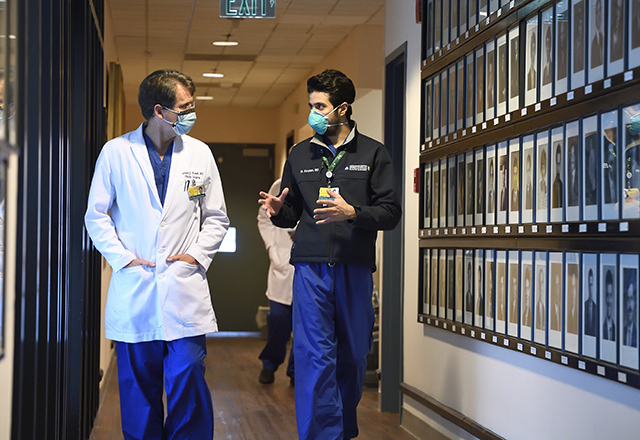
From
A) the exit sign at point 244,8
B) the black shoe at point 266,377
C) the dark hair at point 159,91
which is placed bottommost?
the black shoe at point 266,377

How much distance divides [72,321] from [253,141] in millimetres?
8301

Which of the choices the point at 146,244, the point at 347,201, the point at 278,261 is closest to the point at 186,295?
the point at 146,244

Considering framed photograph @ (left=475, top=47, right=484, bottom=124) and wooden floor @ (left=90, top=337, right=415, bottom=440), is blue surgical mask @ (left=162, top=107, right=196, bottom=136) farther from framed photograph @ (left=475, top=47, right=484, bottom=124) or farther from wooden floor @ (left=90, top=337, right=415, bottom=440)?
wooden floor @ (left=90, top=337, right=415, bottom=440)

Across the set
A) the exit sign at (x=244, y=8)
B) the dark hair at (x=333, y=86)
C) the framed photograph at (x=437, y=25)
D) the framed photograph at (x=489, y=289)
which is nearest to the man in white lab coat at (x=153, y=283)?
the dark hair at (x=333, y=86)

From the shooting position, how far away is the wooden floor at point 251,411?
14.7ft

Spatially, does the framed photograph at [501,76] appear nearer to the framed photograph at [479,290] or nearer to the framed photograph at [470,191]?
the framed photograph at [470,191]

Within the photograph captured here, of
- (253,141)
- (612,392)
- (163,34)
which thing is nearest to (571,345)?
(612,392)

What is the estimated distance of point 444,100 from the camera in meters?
4.05

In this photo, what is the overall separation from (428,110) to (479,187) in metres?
0.90

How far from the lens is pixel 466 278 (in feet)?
12.1

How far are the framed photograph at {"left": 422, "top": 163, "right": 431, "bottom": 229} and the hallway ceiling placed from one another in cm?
243

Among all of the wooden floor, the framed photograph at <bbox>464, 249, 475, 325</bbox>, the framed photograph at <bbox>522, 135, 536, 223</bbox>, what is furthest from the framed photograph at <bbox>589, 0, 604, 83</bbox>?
the wooden floor

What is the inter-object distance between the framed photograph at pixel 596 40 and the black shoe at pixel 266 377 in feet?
14.6

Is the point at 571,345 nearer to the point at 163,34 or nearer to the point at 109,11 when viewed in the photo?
the point at 109,11
